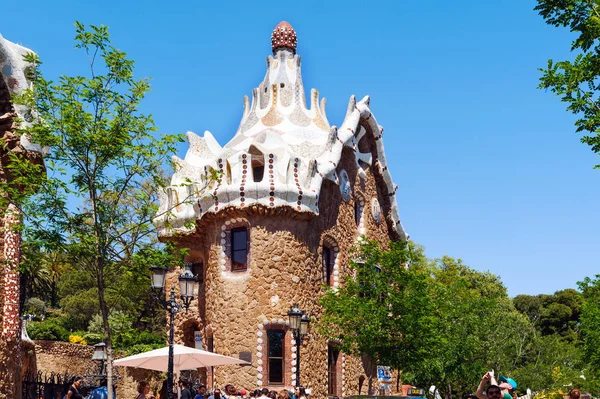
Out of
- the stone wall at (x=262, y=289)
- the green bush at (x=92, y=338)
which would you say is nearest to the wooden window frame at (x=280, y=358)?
the stone wall at (x=262, y=289)

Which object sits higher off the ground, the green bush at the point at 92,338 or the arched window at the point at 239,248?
the arched window at the point at 239,248

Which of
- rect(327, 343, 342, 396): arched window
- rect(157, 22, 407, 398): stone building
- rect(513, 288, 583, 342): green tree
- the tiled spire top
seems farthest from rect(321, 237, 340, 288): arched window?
rect(513, 288, 583, 342): green tree

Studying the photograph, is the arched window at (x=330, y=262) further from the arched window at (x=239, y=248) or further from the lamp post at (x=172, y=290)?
the lamp post at (x=172, y=290)

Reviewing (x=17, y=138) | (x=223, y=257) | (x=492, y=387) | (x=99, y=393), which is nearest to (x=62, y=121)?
(x=17, y=138)

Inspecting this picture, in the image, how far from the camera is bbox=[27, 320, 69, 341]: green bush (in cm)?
3628

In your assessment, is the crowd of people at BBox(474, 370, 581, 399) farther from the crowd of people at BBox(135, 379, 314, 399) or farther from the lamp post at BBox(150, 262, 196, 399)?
the lamp post at BBox(150, 262, 196, 399)

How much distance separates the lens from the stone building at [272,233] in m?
23.6

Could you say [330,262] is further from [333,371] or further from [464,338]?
[464,338]

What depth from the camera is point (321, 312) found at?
82.1 feet

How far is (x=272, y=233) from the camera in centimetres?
2403

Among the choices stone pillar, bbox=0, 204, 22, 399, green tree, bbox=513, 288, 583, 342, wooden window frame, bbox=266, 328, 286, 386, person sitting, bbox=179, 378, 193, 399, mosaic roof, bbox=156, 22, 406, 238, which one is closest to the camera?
stone pillar, bbox=0, 204, 22, 399

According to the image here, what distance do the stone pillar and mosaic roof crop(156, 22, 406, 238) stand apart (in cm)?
920

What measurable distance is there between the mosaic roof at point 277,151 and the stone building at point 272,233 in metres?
0.04

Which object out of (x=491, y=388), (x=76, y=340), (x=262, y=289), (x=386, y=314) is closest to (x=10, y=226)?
(x=491, y=388)
